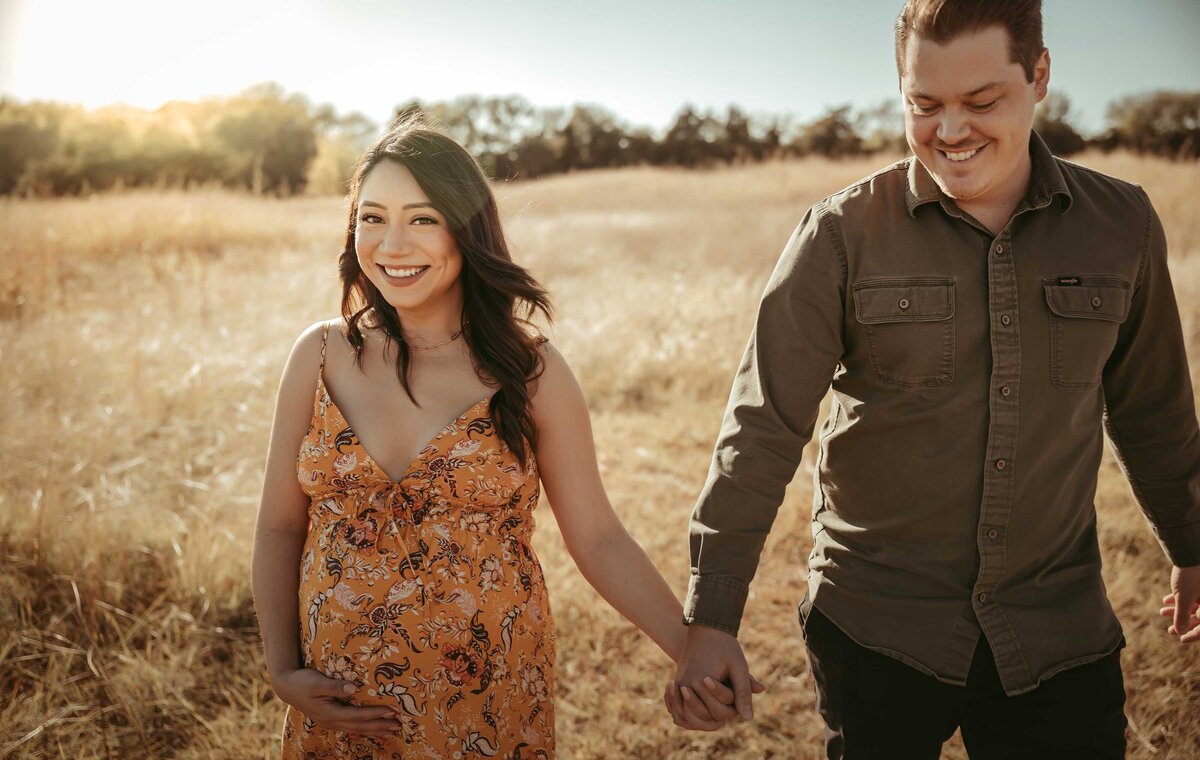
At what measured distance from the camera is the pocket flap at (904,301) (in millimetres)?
1704

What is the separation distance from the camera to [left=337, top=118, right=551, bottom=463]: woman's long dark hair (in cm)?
192

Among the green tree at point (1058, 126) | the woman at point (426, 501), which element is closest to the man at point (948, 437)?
the woman at point (426, 501)

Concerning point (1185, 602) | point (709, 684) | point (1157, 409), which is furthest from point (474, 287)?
point (1185, 602)

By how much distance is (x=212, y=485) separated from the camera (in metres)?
4.57

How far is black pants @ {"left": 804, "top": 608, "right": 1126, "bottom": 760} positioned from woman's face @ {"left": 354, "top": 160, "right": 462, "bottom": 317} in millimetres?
1250

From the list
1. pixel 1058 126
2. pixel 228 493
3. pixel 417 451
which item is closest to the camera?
pixel 417 451

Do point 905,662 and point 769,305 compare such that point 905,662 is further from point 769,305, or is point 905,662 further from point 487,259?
point 487,259

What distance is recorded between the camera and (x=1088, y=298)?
1.71 metres

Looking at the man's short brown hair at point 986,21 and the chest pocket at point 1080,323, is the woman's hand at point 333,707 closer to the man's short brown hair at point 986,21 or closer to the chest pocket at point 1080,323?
the chest pocket at point 1080,323

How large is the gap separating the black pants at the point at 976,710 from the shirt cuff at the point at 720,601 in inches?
10.3

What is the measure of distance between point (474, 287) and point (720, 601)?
97cm

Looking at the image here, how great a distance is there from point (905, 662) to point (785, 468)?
471mm

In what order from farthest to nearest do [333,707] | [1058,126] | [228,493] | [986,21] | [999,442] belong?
[1058,126], [228,493], [333,707], [999,442], [986,21]

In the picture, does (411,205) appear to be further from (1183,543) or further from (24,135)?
(24,135)
